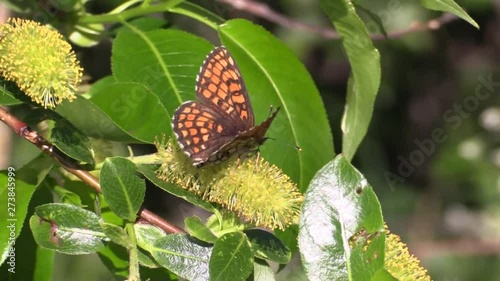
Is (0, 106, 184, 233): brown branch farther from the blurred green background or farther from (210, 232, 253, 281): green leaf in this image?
the blurred green background

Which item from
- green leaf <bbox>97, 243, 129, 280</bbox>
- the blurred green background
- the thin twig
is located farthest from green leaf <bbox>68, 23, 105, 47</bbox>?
the thin twig

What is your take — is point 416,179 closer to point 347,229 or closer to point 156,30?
point 156,30

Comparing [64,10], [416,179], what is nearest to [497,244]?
[416,179]

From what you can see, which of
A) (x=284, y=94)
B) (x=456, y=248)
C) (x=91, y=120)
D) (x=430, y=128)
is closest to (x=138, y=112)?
(x=91, y=120)

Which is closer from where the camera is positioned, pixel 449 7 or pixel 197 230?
pixel 197 230

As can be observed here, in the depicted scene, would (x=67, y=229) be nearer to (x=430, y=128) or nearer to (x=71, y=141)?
(x=71, y=141)
